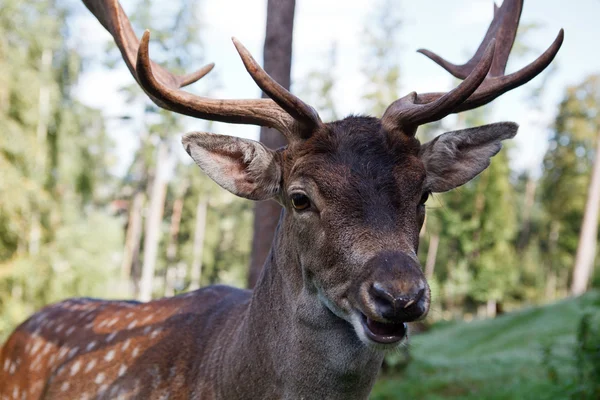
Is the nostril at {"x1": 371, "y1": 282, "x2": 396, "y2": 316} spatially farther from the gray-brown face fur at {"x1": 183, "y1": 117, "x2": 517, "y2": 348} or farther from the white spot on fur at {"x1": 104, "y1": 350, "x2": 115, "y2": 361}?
the white spot on fur at {"x1": 104, "y1": 350, "x2": 115, "y2": 361}

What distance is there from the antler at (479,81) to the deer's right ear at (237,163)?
0.69m

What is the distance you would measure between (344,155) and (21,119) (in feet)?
53.7

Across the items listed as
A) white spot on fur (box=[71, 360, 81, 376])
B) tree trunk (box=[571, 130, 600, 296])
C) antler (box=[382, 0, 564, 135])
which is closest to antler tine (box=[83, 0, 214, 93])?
antler (box=[382, 0, 564, 135])

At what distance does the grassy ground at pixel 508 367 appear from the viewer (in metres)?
7.80

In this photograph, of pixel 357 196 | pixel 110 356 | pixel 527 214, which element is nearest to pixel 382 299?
pixel 357 196

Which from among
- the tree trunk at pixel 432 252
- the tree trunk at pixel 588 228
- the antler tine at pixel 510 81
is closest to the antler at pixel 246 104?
the antler tine at pixel 510 81

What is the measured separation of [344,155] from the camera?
278 cm

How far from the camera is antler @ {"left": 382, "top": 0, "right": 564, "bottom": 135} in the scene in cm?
279

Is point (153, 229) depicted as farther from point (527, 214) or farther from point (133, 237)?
point (527, 214)

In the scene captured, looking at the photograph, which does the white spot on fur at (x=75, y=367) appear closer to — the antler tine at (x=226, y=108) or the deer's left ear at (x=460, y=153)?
the antler tine at (x=226, y=108)

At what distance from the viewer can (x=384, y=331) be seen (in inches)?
94.6

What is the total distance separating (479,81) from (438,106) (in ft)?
0.75

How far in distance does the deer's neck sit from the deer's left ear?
→ 0.97 metres

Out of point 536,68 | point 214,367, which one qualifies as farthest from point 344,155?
point 214,367
